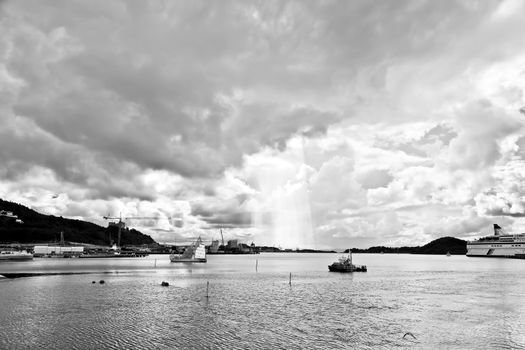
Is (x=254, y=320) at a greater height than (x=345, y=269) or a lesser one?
greater

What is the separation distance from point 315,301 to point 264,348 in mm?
40092

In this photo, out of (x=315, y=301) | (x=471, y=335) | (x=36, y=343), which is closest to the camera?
(x=36, y=343)

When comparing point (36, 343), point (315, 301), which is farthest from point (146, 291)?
point (36, 343)

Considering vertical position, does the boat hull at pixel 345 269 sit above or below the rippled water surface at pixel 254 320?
below

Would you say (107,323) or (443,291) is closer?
(107,323)

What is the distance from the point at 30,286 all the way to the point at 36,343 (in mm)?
66182

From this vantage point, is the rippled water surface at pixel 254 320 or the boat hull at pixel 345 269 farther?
the boat hull at pixel 345 269

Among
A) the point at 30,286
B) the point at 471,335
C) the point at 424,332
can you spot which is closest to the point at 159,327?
the point at 424,332

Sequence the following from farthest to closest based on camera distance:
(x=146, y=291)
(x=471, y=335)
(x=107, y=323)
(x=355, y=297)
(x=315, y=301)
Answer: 1. (x=146, y=291)
2. (x=355, y=297)
3. (x=315, y=301)
4. (x=107, y=323)
5. (x=471, y=335)

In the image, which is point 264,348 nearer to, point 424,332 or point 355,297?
point 424,332

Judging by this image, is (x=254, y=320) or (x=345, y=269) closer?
(x=254, y=320)

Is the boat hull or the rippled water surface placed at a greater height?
the rippled water surface

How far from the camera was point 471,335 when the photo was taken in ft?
171

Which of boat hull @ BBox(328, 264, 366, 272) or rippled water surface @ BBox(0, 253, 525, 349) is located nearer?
rippled water surface @ BBox(0, 253, 525, 349)
